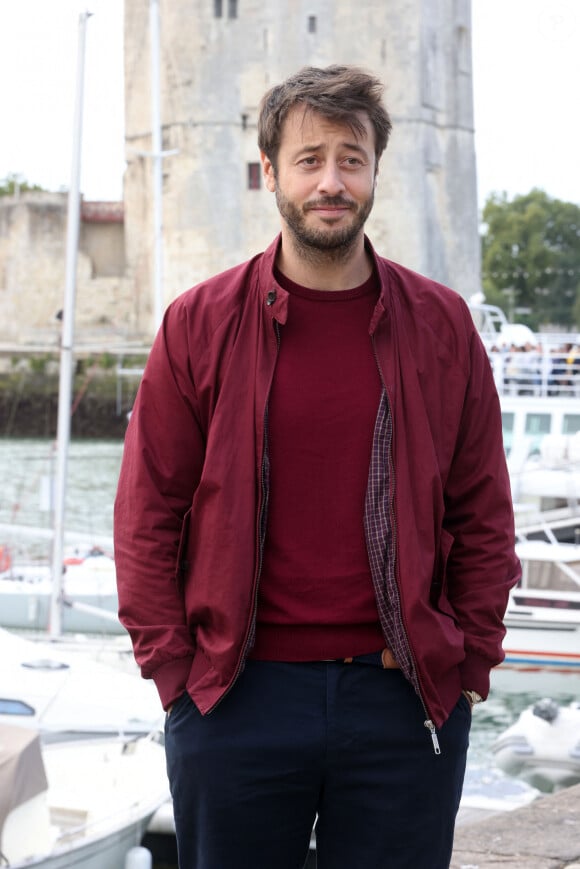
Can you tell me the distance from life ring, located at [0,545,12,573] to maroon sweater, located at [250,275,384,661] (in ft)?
31.6

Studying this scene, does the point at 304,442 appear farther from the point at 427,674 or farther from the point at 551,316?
the point at 551,316

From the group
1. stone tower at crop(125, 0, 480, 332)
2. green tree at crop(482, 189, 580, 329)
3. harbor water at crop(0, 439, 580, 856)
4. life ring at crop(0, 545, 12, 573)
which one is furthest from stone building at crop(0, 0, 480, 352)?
life ring at crop(0, 545, 12, 573)

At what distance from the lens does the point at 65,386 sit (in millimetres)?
7918

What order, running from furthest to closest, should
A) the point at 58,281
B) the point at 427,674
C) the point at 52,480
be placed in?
the point at 58,281
the point at 52,480
the point at 427,674

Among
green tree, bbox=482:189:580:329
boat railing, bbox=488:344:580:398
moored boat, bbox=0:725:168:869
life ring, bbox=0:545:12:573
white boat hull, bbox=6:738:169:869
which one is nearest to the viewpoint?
moored boat, bbox=0:725:168:869

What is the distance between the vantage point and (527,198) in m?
36.1

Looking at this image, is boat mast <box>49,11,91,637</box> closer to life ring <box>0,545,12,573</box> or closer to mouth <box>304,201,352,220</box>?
life ring <box>0,545,12,573</box>

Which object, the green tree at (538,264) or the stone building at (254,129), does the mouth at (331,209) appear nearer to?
the stone building at (254,129)

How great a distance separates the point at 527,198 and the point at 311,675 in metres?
36.0

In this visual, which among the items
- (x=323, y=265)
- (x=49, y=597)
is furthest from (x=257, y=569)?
(x=49, y=597)

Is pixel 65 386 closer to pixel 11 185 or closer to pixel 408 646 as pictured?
pixel 408 646

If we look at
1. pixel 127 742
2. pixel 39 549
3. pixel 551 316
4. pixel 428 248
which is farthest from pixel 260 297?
pixel 551 316

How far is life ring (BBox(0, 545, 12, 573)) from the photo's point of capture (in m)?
10.9

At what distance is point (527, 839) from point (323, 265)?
3.93 feet
